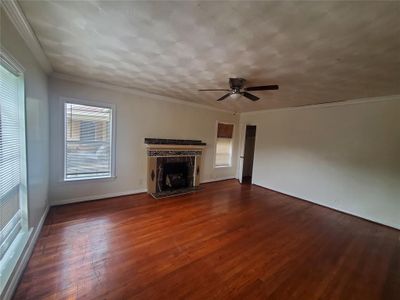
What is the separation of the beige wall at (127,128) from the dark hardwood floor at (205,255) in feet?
1.21

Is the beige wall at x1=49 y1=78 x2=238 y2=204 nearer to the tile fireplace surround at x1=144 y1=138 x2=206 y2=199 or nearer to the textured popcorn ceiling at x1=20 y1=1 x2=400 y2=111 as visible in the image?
the tile fireplace surround at x1=144 y1=138 x2=206 y2=199

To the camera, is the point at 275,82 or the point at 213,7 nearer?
the point at 213,7

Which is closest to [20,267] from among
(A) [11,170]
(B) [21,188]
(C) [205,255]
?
(B) [21,188]

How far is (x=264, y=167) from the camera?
529cm

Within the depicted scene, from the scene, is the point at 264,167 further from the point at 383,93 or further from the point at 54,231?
the point at 54,231

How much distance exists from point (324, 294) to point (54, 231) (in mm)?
3336

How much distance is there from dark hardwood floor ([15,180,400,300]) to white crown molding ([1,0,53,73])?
233 cm

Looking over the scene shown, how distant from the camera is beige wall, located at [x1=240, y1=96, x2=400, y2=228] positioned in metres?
3.22

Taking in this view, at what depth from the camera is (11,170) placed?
1.67 metres

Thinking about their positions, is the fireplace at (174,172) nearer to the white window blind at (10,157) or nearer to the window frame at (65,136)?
the window frame at (65,136)

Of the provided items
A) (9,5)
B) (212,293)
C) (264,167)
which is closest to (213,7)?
(9,5)

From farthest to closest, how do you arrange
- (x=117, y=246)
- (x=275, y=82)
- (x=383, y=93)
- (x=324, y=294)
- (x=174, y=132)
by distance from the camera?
(x=174, y=132)
(x=383, y=93)
(x=275, y=82)
(x=117, y=246)
(x=324, y=294)

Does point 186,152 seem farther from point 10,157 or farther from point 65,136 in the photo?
point 10,157

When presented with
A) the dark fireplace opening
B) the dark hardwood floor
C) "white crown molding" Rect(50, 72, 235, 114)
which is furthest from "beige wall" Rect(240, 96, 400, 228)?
"white crown molding" Rect(50, 72, 235, 114)
